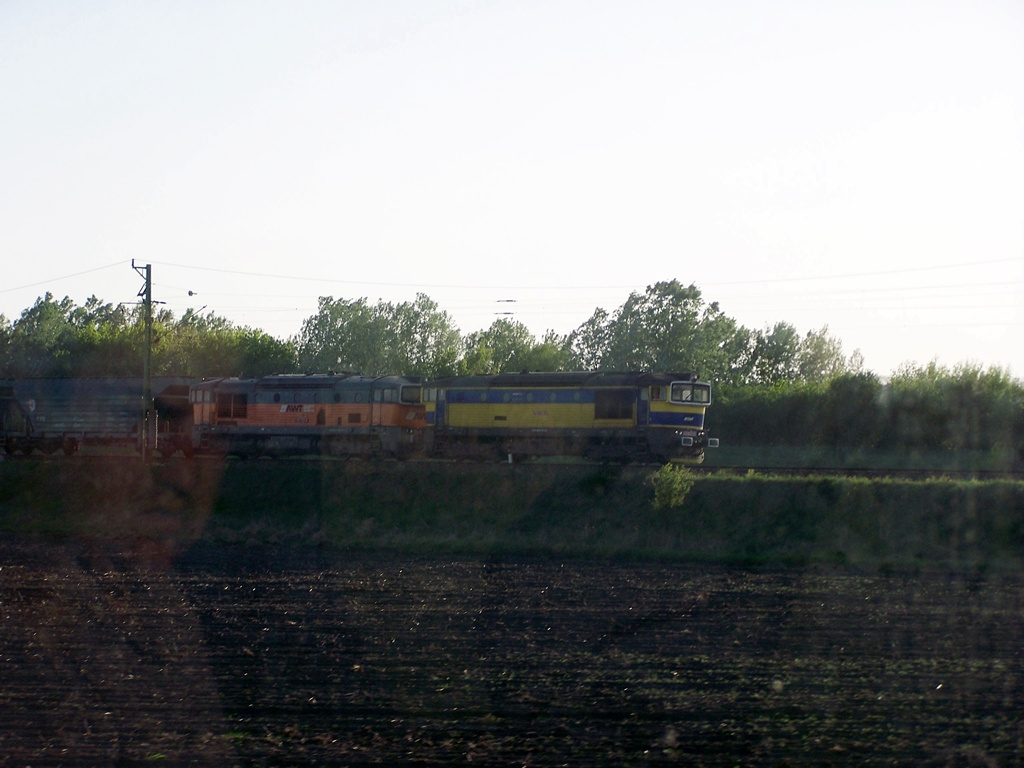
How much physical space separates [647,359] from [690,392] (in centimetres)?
4593

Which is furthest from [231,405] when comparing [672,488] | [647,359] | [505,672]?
[647,359]

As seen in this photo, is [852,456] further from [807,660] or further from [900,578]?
[807,660]

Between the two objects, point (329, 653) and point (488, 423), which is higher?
point (488, 423)

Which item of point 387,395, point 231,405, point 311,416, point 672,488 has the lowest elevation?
point 672,488

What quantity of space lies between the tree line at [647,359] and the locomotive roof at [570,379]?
20.0 m

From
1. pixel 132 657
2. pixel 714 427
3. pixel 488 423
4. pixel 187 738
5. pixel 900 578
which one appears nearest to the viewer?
pixel 187 738

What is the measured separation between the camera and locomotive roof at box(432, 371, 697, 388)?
32844 mm

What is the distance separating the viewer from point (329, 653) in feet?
43.4

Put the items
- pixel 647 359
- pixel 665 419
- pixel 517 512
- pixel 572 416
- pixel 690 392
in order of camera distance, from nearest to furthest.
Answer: pixel 517 512, pixel 665 419, pixel 690 392, pixel 572 416, pixel 647 359

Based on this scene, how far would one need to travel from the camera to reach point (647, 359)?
78.8m

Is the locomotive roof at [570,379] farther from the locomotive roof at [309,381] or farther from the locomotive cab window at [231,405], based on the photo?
the locomotive cab window at [231,405]

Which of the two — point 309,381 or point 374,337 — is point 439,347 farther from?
point 309,381

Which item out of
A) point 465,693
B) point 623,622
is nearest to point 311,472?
point 623,622

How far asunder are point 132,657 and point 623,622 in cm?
752
